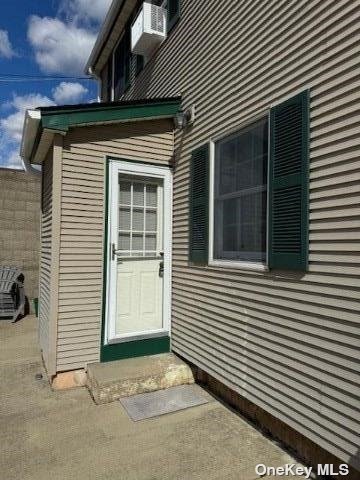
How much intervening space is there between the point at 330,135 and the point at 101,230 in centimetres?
266

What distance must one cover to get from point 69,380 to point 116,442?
4.26ft

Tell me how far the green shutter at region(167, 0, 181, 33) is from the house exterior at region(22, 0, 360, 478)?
5cm

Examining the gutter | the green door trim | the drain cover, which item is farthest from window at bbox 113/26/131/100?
the drain cover

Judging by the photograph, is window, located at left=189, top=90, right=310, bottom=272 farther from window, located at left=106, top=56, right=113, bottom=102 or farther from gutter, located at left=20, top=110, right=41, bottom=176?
window, located at left=106, top=56, right=113, bottom=102

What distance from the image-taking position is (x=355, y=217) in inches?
86.0

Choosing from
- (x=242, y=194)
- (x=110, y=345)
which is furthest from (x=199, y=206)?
(x=110, y=345)

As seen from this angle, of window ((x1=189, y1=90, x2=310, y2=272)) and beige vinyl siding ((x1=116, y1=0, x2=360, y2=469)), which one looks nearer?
beige vinyl siding ((x1=116, y1=0, x2=360, y2=469))

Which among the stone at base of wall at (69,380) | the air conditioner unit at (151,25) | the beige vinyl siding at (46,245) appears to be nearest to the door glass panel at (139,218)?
the beige vinyl siding at (46,245)

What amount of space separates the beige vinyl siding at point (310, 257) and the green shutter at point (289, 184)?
0.07 metres

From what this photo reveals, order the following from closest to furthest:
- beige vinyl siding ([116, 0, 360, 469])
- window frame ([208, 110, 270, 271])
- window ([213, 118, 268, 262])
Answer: beige vinyl siding ([116, 0, 360, 469])
window frame ([208, 110, 270, 271])
window ([213, 118, 268, 262])

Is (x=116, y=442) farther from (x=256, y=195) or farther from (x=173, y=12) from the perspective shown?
(x=173, y=12)

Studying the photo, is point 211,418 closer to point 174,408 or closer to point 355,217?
point 174,408

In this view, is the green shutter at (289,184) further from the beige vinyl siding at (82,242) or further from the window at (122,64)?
the window at (122,64)

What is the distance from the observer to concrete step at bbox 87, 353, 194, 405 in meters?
3.52
